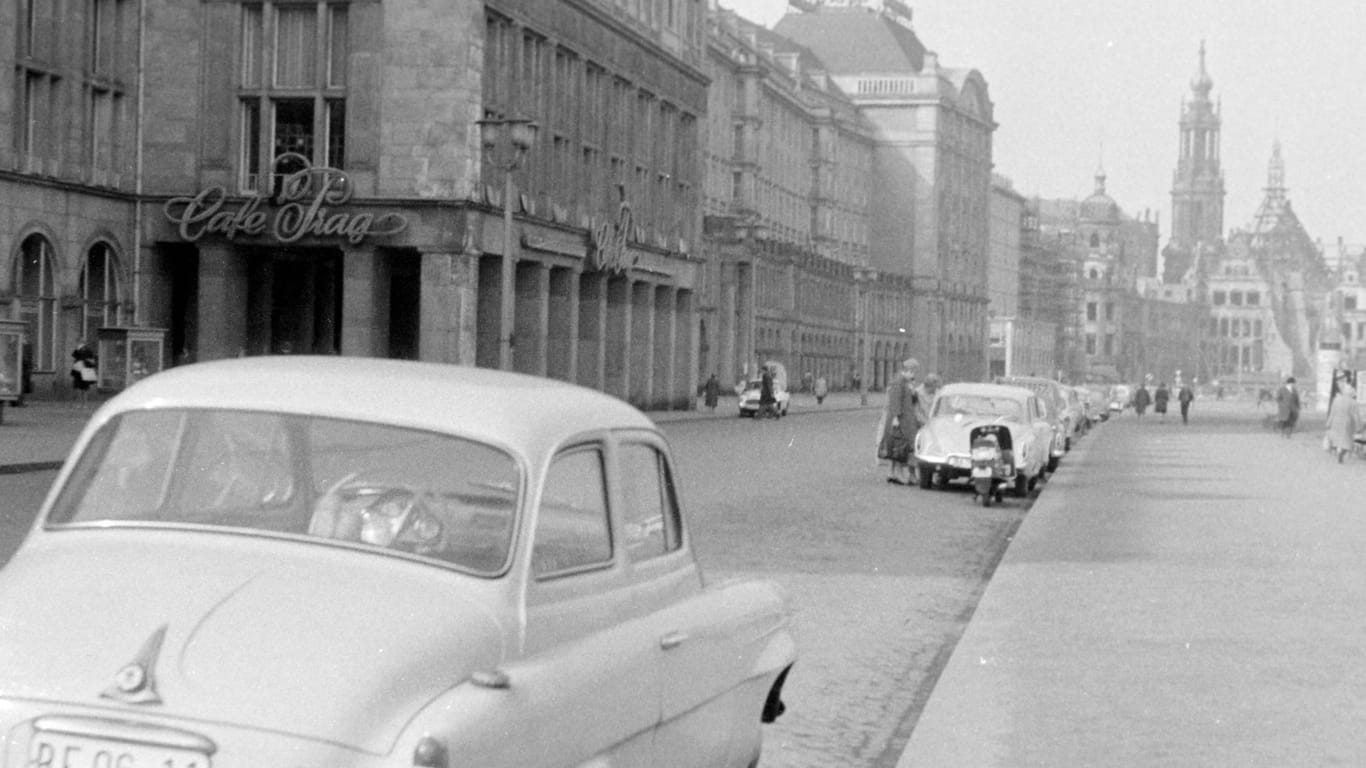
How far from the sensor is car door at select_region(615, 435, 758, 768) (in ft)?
21.1

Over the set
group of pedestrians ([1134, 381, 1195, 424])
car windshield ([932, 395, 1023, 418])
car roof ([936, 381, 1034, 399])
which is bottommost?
group of pedestrians ([1134, 381, 1195, 424])

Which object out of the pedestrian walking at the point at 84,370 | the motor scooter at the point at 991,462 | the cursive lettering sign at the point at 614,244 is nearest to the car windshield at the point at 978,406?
the motor scooter at the point at 991,462

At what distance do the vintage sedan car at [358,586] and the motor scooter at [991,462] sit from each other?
64.7ft

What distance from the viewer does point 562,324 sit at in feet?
186

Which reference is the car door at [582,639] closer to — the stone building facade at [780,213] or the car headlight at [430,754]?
the car headlight at [430,754]

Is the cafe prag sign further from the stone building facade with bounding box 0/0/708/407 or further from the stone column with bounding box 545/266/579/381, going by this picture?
the stone column with bounding box 545/266/579/381

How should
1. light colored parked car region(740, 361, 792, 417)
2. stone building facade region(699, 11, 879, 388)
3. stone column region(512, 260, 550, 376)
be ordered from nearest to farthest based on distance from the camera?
stone column region(512, 260, 550, 376)
light colored parked car region(740, 361, 792, 417)
stone building facade region(699, 11, 879, 388)

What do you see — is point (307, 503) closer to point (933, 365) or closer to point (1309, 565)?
point (1309, 565)

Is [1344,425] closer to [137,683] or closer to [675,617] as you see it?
[675,617]

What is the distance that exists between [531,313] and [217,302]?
8.61 m

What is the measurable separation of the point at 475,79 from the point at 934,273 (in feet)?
385

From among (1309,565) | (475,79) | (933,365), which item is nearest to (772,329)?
(933,365)

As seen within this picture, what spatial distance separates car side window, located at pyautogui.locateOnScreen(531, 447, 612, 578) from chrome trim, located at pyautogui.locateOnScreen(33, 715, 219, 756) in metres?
1.13

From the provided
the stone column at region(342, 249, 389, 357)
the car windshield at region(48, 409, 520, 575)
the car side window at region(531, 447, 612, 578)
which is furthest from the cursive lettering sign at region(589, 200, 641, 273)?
the car windshield at region(48, 409, 520, 575)
